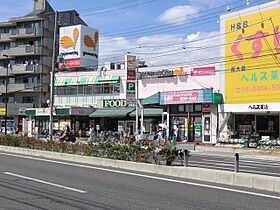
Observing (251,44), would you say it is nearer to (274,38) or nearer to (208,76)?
(274,38)

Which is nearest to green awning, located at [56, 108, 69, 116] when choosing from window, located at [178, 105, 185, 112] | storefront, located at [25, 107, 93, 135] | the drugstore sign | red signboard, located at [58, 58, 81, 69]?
storefront, located at [25, 107, 93, 135]

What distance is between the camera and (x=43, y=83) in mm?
59781

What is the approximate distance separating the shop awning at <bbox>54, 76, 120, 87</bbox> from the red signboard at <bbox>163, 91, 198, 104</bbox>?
10.2 metres

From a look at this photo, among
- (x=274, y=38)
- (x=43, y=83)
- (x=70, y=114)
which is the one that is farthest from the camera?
(x=43, y=83)

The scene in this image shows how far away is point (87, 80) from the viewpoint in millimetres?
48656

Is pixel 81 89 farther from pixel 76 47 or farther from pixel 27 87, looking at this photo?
pixel 27 87

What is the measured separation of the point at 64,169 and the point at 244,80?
21534mm

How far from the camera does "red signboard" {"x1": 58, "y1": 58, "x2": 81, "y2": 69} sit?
176ft

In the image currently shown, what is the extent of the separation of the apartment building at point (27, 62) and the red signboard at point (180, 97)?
1101 inches

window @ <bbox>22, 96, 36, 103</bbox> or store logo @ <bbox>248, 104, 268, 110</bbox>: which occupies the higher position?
window @ <bbox>22, 96, 36, 103</bbox>

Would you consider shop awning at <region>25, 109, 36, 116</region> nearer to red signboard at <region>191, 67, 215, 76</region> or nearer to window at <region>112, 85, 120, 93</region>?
window at <region>112, 85, 120, 93</region>

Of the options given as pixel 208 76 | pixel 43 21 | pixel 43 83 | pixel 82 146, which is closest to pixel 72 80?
pixel 43 83

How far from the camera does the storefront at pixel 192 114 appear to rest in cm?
3478

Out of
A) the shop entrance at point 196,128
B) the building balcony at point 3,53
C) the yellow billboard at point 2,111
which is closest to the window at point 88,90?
the shop entrance at point 196,128
